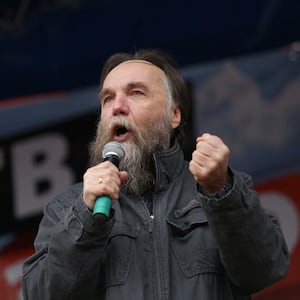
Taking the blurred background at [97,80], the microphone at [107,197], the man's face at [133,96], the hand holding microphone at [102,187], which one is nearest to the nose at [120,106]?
the man's face at [133,96]

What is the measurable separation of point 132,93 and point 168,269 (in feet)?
1.50

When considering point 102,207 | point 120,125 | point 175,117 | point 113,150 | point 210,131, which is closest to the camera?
point 102,207

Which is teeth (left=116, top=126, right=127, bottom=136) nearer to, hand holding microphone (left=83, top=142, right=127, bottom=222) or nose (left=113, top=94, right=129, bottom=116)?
nose (left=113, top=94, right=129, bottom=116)

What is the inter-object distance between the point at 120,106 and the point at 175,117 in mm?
237

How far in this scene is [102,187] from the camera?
1561 millimetres

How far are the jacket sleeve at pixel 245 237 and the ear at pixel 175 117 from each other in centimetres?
36

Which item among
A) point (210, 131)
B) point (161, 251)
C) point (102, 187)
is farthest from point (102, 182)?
point (210, 131)

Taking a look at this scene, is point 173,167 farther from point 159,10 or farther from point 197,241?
point 159,10

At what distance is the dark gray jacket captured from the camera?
1.63 m

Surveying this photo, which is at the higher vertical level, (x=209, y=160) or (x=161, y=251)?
(x=209, y=160)

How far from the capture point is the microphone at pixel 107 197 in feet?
5.11

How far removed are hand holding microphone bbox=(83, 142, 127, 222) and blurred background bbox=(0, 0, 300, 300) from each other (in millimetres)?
1404

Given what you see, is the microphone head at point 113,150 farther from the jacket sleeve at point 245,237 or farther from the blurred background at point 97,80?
the blurred background at point 97,80

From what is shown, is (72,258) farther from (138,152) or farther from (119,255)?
(138,152)
